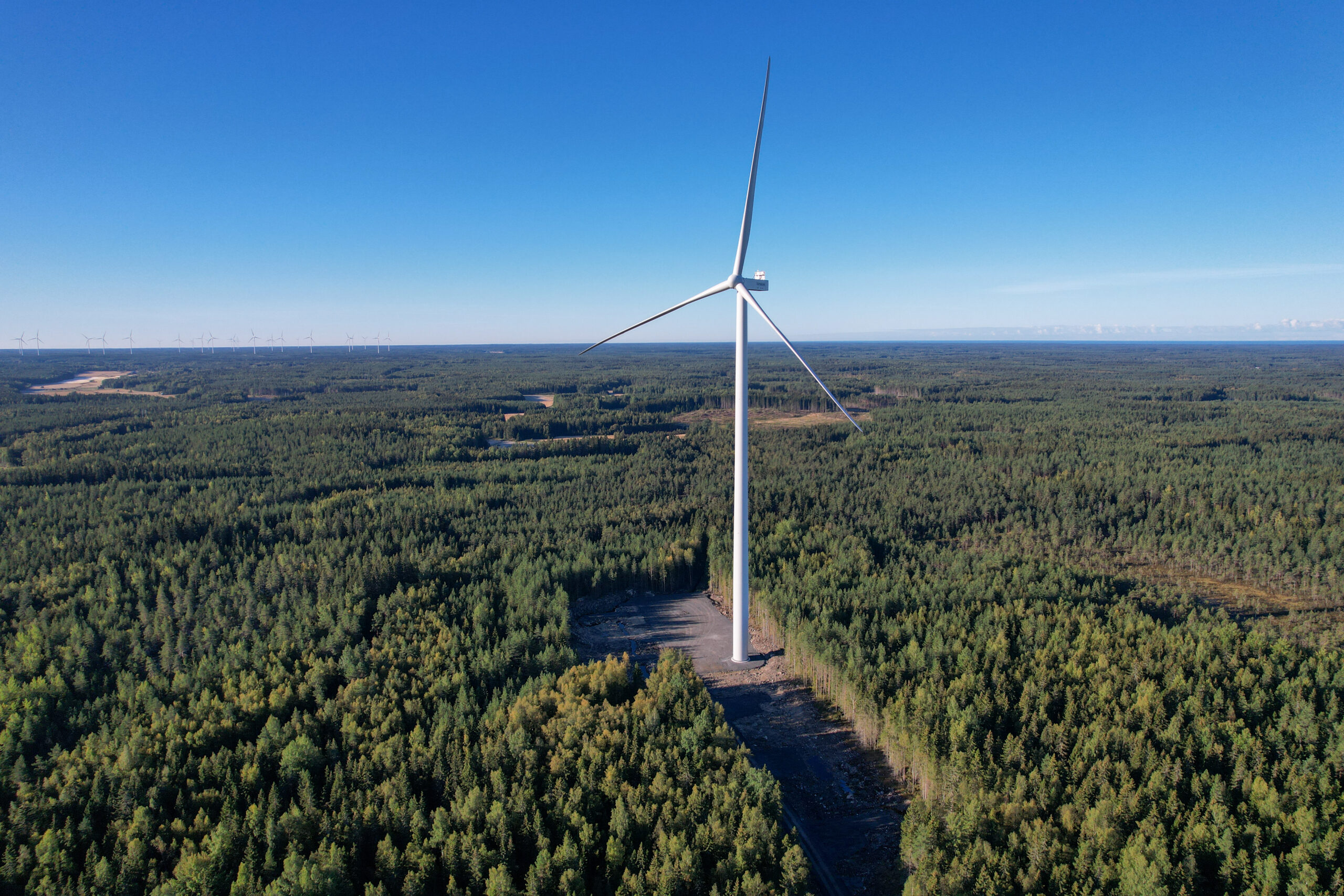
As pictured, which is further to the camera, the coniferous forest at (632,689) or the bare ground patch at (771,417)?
the bare ground patch at (771,417)

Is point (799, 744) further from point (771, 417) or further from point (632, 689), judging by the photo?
point (771, 417)

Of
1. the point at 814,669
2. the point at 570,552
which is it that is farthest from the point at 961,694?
the point at 570,552

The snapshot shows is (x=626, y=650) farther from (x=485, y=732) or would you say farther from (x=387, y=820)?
(x=387, y=820)

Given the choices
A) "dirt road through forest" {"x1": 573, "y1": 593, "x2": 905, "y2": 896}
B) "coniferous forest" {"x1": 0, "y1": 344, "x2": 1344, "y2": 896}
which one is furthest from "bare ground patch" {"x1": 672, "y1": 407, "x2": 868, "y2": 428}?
"dirt road through forest" {"x1": 573, "y1": 593, "x2": 905, "y2": 896}

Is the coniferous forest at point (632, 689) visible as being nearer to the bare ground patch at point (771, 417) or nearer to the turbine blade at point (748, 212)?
the turbine blade at point (748, 212)

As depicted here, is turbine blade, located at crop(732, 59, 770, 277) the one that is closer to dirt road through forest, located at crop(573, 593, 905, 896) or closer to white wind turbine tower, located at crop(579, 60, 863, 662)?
white wind turbine tower, located at crop(579, 60, 863, 662)

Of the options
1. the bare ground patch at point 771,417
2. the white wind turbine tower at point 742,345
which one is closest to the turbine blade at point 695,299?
the white wind turbine tower at point 742,345
